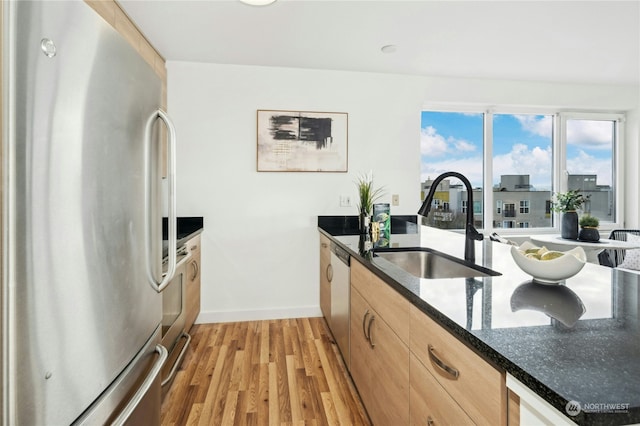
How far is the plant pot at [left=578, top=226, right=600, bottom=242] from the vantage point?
290 cm

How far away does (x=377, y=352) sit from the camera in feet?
4.58

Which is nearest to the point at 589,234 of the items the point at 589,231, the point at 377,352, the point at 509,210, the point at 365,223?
the point at 589,231

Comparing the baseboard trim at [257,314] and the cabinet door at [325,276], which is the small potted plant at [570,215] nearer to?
the cabinet door at [325,276]

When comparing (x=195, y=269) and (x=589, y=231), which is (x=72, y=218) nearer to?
(x=195, y=269)

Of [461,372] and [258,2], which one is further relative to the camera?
[258,2]

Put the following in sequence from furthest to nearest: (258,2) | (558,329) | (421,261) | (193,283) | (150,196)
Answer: (193,283) < (258,2) < (421,261) < (150,196) < (558,329)

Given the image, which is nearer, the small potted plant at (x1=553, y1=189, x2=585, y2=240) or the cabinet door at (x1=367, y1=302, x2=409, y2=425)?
the cabinet door at (x1=367, y1=302, x2=409, y2=425)

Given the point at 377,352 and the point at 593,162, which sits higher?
the point at 593,162

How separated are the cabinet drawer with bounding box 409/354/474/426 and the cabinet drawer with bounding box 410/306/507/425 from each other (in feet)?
0.07

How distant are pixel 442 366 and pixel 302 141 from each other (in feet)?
8.55

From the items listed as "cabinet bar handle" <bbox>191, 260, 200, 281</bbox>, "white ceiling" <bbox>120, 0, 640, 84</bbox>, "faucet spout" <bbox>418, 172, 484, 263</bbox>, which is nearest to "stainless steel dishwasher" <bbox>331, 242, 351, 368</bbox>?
Answer: "faucet spout" <bbox>418, 172, 484, 263</bbox>

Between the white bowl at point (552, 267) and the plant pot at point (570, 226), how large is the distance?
8.01 ft

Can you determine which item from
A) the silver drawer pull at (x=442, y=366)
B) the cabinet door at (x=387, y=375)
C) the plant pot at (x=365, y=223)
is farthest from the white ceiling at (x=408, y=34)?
the silver drawer pull at (x=442, y=366)

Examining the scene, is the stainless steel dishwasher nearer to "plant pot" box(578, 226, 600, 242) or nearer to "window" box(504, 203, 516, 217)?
"plant pot" box(578, 226, 600, 242)
